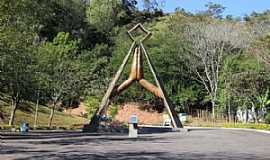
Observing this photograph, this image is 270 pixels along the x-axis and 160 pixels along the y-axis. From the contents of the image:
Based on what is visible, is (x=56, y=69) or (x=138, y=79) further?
(x=56, y=69)

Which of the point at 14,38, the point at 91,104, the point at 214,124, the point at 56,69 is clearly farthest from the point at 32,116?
the point at 14,38

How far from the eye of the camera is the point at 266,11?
255ft

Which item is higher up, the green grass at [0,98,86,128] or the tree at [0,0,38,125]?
the tree at [0,0,38,125]

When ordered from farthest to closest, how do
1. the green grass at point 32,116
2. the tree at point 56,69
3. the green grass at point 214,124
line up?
the green grass at point 214,124, the tree at point 56,69, the green grass at point 32,116

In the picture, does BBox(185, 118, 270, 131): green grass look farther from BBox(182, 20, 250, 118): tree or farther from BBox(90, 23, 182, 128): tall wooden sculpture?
BBox(90, 23, 182, 128): tall wooden sculpture

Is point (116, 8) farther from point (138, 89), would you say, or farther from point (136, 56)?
point (136, 56)

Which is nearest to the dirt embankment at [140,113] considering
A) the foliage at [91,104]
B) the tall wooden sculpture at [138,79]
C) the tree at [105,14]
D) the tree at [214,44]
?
the foliage at [91,104]

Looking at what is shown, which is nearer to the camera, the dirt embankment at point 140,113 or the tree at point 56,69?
the tree at point 56,69

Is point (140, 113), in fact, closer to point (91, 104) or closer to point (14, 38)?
point (91, 104)

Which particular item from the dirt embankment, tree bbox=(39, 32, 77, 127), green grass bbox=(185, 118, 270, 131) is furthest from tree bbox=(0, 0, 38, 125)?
the dirt embankment

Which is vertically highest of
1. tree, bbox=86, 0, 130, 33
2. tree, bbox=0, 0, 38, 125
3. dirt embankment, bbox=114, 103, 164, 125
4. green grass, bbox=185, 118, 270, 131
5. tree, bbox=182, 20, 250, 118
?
tree, bbox=86, 0, 130, 33

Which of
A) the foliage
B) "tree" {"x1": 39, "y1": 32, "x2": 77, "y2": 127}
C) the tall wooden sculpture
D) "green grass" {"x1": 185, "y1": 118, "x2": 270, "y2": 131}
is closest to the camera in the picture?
the tall wooden sculpture

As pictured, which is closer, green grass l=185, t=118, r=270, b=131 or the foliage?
green grass l=185, t=118, r=270, b=131

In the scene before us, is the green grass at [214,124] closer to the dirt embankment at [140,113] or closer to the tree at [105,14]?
the dirt embankment at [140,113]
